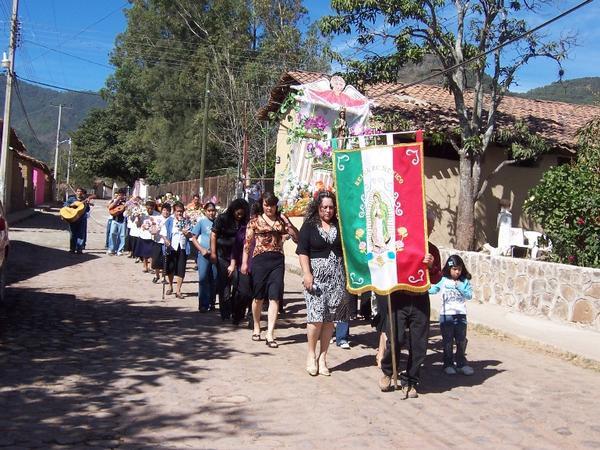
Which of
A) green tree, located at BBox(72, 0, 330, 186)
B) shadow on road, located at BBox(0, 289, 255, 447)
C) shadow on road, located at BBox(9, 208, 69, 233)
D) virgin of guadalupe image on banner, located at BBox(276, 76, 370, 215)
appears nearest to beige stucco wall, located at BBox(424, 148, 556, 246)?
virgin of guadalupe image on banner, located at BBox(276, 76, 370, 215)

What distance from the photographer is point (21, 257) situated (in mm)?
15500

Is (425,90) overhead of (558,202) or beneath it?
overhead

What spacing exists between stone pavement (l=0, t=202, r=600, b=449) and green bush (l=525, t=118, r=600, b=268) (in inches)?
93.4

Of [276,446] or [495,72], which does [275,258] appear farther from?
[495,72]

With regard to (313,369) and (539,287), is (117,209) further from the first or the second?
(313,369)

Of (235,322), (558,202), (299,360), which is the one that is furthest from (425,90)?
(299,360)

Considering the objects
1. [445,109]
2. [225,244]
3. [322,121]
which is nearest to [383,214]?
[225,244]

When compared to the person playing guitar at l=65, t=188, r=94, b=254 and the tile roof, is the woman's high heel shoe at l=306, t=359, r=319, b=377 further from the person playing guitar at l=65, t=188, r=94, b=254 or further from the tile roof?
the person playing guitar at l=65, t=188, r=94, b=254

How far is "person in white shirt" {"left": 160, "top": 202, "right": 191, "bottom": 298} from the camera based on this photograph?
36.1 ft

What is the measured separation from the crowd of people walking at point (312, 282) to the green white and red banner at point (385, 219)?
0.17 meters

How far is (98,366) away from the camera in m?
6.37

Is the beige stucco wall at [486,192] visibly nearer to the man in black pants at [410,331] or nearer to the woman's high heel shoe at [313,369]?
the woman's high heel shoe at [313,369]

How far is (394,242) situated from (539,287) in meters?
5.11

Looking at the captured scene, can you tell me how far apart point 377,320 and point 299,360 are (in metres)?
0.93
